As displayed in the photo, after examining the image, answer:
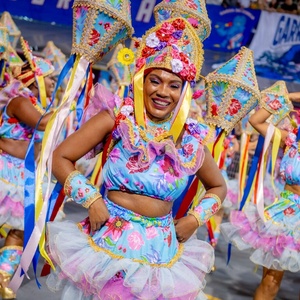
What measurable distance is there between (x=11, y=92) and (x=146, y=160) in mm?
1915

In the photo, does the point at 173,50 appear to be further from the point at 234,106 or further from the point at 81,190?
the point at 234,106

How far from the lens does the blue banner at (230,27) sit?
42.3 ft

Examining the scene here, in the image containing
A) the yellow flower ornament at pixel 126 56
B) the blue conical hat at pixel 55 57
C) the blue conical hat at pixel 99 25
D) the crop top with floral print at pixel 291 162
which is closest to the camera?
the yellow flower ornament at pixel 126 56

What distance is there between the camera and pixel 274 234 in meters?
4.64

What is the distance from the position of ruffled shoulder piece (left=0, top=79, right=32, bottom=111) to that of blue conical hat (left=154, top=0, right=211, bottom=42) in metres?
1.17

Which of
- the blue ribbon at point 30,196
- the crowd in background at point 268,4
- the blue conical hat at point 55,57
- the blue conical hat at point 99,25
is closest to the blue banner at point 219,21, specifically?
the crowd in background at point 268,4

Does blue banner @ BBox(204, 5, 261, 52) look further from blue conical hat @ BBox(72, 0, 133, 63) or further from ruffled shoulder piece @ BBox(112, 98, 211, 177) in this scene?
ruffled shoulder piece @ BBox(112, 98, 211, 177)

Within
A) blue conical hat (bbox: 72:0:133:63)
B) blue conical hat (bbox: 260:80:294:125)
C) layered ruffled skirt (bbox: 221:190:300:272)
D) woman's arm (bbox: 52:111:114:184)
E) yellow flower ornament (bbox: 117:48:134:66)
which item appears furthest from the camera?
blue conical hat (bbox: 260:80:294:125)

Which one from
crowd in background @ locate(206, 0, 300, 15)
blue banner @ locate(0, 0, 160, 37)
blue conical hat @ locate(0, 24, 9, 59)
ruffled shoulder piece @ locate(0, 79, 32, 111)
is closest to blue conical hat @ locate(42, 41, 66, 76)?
blue conical hat @ locate(0, 24, 9, 59)

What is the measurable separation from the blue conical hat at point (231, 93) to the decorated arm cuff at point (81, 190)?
1292 millimetres

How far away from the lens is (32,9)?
13664 millimetres

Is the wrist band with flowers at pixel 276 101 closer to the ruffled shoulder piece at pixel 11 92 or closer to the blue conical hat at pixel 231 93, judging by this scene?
the blue conical hat at pixel 231 93

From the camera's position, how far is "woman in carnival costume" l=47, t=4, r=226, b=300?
2.73 meters

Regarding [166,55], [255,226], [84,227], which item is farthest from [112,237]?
[255,226]
